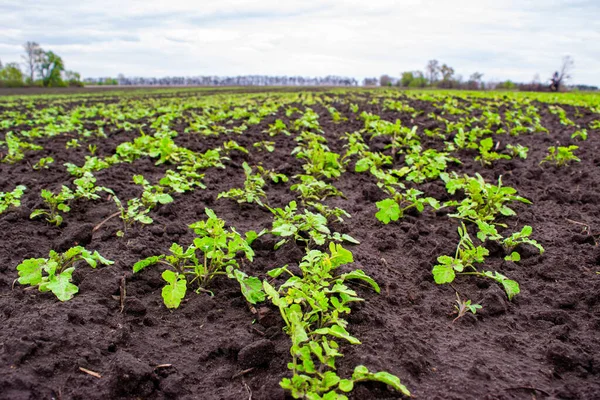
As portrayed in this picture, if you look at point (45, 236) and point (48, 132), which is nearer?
point (45, 236)

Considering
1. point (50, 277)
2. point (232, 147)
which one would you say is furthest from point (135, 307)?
point (232, 147)

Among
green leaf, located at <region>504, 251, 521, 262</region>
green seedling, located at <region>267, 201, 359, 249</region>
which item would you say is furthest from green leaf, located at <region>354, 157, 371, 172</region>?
green leaf, located at <region>504, 251, 521, 262</region>

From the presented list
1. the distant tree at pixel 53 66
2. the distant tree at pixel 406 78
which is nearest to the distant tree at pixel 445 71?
the distant tree at pixel 406 78

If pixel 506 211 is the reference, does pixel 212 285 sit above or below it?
below

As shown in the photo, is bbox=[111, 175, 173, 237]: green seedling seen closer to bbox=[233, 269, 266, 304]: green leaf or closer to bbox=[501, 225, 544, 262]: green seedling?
bbox=[233, 269, 266, 304]: green leaf

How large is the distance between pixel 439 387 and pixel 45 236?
139 inches

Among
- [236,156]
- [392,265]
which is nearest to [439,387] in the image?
[392,265]

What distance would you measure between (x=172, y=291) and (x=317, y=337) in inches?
37.5

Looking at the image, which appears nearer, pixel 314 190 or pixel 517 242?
pixel 517 242

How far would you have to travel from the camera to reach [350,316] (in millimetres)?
2562

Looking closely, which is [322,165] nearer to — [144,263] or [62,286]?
[144,263]

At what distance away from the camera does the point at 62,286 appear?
2602mm

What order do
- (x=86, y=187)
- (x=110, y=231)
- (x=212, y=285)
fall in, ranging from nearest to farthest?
(x=212, y=285), (x=110, y=231), (x=86, y=187)

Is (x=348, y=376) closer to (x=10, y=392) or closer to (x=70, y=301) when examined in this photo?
(x=10, y=392)
